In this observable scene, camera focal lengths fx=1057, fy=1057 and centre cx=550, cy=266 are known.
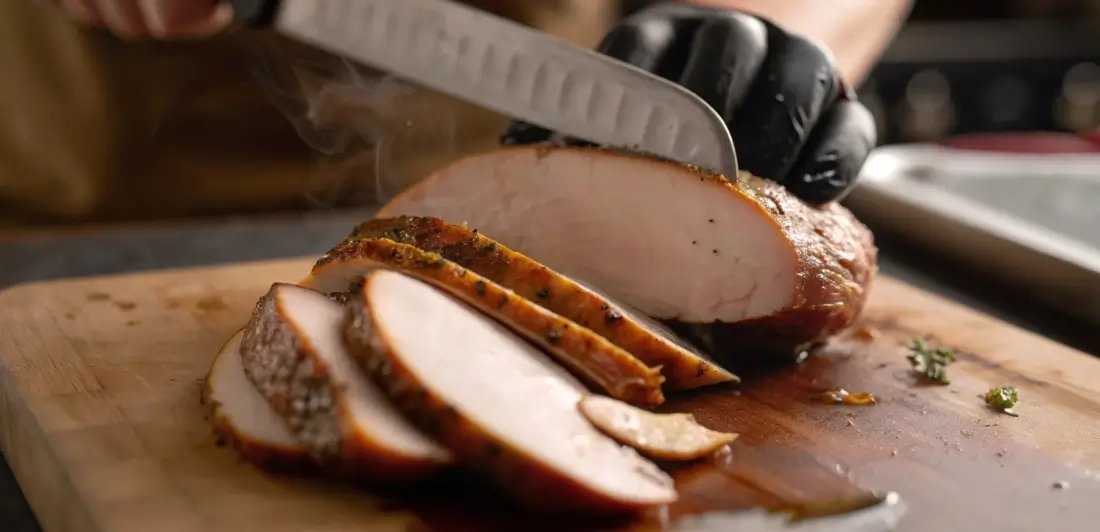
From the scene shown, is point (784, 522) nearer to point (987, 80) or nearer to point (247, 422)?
point (247, 422)

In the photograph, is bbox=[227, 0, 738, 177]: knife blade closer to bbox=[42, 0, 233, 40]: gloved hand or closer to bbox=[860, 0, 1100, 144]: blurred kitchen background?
bbox=[42, 0, 233, 40]: gloved hand

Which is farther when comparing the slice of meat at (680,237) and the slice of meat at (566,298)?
the slice of meat at (680,237)

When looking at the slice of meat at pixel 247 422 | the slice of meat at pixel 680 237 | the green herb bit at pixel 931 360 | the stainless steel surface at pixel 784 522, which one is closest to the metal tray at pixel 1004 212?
the green herb bit at pixel 931 360

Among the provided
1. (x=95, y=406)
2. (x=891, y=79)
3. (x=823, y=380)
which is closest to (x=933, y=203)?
(x=823, y=380)

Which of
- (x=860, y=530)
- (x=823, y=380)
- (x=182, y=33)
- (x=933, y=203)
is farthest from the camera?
(x=933, y=203)

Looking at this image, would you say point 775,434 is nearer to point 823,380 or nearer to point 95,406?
point 823,380

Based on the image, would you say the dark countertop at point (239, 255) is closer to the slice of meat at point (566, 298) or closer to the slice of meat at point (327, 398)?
the slice of meat at point (566, 298)

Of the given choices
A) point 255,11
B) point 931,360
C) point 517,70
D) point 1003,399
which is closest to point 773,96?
point 517,70
